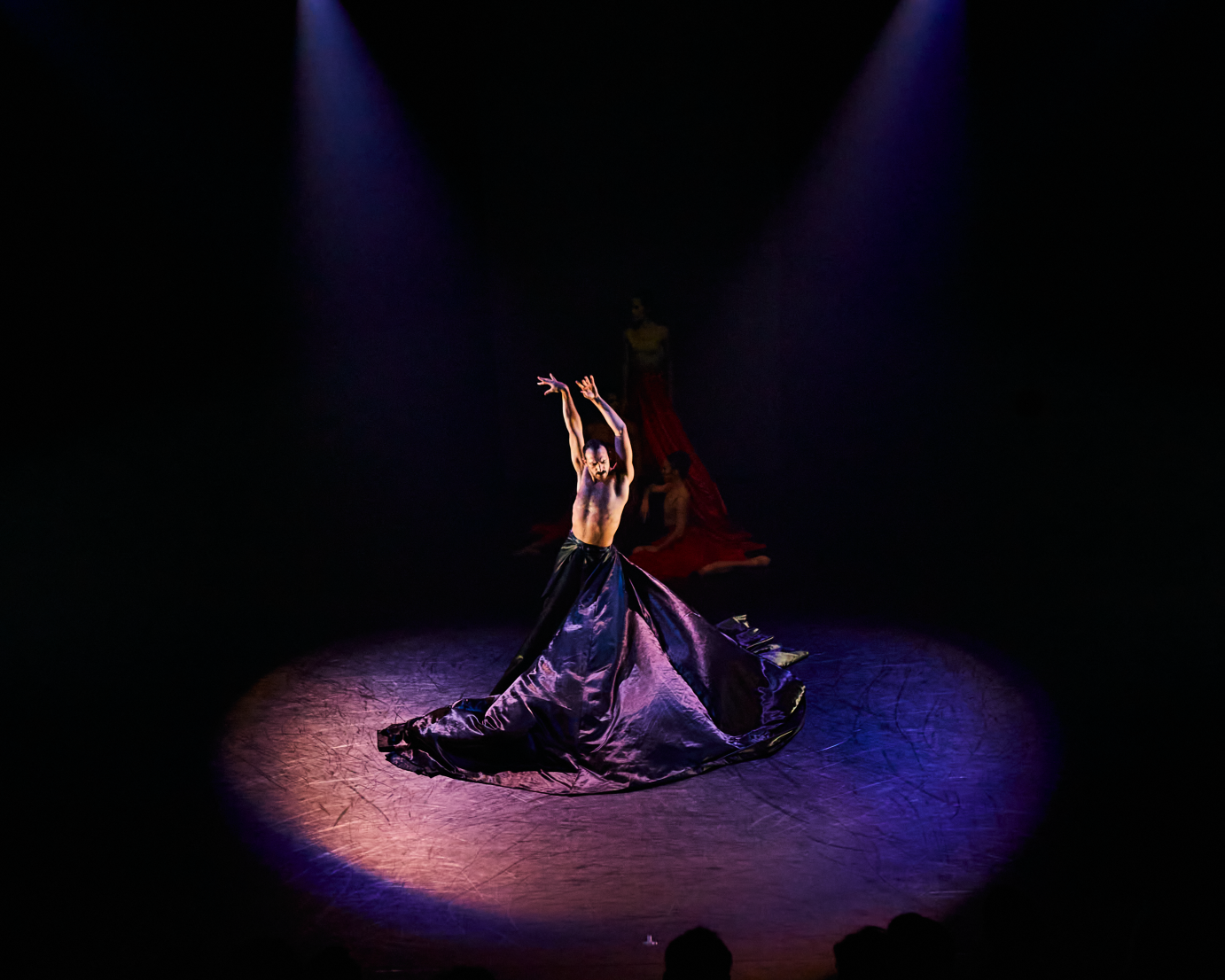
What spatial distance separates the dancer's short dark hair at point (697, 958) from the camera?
6.26 feet

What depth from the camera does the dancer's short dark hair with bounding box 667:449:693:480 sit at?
742 centimetres

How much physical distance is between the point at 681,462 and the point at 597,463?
9.81 ft

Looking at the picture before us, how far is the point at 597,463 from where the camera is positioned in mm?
4531

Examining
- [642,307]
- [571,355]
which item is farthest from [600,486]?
[571,355]

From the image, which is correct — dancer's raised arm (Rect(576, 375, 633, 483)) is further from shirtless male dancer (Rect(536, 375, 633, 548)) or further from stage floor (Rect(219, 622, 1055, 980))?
stage floor (Rect(219, 622, 1055, 980))

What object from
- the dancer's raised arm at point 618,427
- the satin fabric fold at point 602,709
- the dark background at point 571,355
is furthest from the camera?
the dark background at point 571,355

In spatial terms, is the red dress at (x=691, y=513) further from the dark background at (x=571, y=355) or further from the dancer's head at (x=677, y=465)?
the dark background at (x=571, y=355)

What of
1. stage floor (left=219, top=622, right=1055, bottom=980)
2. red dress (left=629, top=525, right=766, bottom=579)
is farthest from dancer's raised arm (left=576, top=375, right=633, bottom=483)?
red dress (left=629, top=525, right=766, bottom=579)

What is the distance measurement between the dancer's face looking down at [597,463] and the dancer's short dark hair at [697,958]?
2762 mm

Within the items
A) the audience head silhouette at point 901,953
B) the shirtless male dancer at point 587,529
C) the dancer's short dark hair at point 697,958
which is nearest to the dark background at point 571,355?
the shirtless male dancer at point 587,529

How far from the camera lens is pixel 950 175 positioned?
870 centimetres

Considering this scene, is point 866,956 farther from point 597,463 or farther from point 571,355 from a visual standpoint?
point 571,355

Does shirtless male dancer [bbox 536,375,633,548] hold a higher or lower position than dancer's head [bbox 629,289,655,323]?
lower

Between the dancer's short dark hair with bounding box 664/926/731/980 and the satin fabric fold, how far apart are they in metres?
2.23
